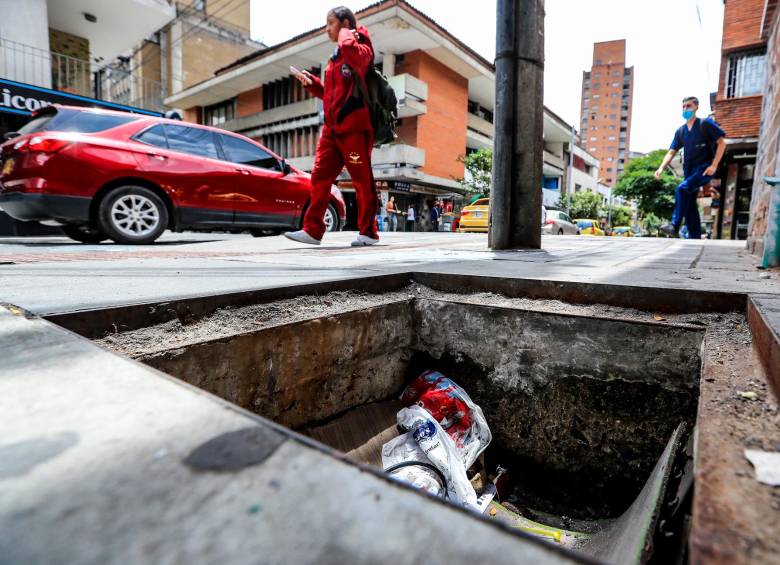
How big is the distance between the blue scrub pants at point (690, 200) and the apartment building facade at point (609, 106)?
9001 centimetres

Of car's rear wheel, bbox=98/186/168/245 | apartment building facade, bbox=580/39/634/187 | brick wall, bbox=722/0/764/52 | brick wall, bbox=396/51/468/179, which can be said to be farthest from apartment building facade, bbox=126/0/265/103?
apartment building facade, bbox=580/39/634/187

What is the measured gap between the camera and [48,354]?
75 cm

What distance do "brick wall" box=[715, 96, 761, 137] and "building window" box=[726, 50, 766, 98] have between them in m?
0.46

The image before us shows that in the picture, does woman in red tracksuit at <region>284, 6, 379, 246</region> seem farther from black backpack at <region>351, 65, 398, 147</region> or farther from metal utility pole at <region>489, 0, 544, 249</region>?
metal utility pole at <region>489, 0, 544, 249</region>

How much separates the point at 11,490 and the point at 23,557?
10cm

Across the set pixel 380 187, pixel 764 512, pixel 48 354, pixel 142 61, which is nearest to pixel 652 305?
pixel 764 512

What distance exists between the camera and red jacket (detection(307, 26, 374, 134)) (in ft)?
11.9

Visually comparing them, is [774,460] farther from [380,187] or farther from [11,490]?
[380,187]

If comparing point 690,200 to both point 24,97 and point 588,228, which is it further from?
point 588,228

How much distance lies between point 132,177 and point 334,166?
84.8 inches

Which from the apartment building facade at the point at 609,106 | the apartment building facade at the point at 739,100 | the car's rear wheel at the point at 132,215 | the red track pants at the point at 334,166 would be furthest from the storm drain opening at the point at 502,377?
the apartment building facade at the point at 609,106

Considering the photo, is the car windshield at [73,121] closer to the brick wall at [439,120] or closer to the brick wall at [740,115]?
the brick wall at [740,115]

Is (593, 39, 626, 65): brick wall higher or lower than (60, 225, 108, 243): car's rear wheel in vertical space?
higher

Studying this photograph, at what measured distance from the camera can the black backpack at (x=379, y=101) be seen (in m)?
3.79
